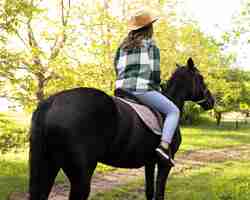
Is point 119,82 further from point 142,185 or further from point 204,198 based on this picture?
point 142,185

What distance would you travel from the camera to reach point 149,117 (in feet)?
17.2

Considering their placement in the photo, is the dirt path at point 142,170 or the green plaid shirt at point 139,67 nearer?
the green plaid shirt at point 139,67

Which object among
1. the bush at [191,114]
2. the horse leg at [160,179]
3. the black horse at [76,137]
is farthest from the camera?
the bush at [191,114]

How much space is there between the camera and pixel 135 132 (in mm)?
4863

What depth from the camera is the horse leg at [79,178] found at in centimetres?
→ 419

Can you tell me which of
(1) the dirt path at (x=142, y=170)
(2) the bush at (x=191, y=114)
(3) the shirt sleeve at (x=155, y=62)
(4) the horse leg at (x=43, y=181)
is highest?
(3) the shirt sleeve at (x=155, y=62)

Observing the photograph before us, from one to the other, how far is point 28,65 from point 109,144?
18.8ft

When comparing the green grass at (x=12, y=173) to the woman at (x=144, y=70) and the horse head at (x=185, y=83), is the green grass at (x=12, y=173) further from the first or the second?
the horse head at (x=185, y=83)

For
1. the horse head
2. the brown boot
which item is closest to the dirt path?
the brown boot

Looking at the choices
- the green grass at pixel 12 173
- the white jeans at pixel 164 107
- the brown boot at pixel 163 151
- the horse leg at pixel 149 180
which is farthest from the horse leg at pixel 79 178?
the green grass at pixel 12 173

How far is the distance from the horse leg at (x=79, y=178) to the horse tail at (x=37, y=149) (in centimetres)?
27

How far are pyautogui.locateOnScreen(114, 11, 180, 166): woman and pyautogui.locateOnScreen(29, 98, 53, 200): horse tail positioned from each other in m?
1.43

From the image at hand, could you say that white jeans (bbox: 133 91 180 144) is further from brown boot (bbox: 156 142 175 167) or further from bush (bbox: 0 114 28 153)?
bush (bbox: 0 114 28 153)

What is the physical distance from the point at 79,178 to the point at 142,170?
6919 mm
